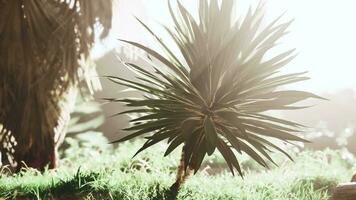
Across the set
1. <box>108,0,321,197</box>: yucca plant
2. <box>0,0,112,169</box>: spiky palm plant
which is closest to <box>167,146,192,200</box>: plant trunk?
<box>108,0,321,197</box>: yucca plant

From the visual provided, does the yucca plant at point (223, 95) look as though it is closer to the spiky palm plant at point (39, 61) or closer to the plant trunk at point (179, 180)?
the plant trunk at point (179, 180)

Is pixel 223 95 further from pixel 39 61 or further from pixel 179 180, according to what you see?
pixel 39 61

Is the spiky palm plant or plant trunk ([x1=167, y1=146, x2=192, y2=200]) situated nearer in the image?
plant trunk ([x1=167, y1=146, x2=192, y2=200])

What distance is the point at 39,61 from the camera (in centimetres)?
688

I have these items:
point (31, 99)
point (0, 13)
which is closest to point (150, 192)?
point (31, 99)

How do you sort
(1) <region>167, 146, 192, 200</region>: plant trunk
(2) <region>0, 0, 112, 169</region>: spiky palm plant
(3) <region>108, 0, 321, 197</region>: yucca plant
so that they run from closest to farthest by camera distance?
(3) <region>108, 0, 321, 197</region>: yucca plant
(1) <region>167, 146, 192, 200</region>: plant trunk
(2) <region>0, 0, 112, 169</region>: spiky palm plant

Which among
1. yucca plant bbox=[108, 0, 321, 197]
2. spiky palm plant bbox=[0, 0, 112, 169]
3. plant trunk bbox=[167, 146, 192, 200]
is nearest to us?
yucca plant bbox=[108, 0, 321, 197]

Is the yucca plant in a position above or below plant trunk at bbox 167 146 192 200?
above

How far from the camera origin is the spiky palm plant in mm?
6547

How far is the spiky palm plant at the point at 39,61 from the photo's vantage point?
6.55 metres

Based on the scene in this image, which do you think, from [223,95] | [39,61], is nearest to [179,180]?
[223,95]

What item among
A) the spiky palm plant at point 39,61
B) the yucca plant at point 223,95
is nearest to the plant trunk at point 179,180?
the yucca plant at point 223,95

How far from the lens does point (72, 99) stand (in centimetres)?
759

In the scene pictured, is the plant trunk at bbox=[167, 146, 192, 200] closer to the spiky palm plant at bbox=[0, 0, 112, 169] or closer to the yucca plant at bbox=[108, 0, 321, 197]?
the yucca plant at bbox=[108, 0, 321, 197]
